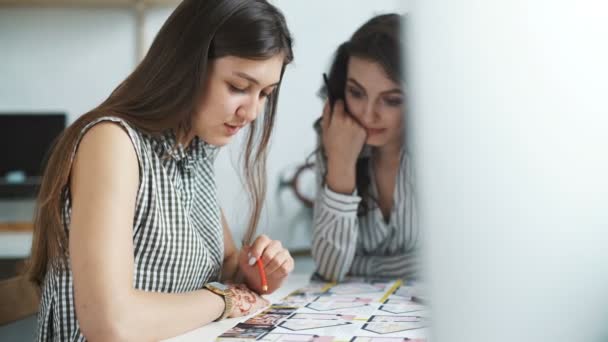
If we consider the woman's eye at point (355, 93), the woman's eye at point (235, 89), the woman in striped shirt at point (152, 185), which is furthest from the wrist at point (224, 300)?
the woman's eye at point (355, 93)

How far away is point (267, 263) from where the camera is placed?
0.92m

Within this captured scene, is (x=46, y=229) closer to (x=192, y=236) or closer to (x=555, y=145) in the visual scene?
(x=192, y=236)

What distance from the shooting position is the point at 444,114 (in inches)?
→ 14.8

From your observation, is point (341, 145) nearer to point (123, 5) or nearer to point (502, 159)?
point (502, 159)

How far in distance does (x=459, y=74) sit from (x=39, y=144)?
2.59 meters

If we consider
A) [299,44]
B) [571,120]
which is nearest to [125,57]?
[299,44]

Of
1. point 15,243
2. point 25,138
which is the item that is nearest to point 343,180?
point 15,243

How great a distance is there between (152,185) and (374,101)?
481 millimetres

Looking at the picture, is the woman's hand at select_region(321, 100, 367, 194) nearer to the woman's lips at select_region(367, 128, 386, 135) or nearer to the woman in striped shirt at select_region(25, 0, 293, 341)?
the woman's lips at select_region(367, 128, 386, 135)

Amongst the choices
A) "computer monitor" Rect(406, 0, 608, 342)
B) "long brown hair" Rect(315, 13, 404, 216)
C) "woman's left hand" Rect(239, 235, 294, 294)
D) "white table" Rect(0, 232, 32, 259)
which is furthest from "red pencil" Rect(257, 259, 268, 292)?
"white table" Rect(0, 232, 32, 259)

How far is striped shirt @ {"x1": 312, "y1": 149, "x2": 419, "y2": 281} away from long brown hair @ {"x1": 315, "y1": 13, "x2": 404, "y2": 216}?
2 cm

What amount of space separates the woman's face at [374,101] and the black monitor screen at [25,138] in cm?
181

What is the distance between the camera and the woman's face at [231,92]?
0.78 meters

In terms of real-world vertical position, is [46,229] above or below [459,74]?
below
